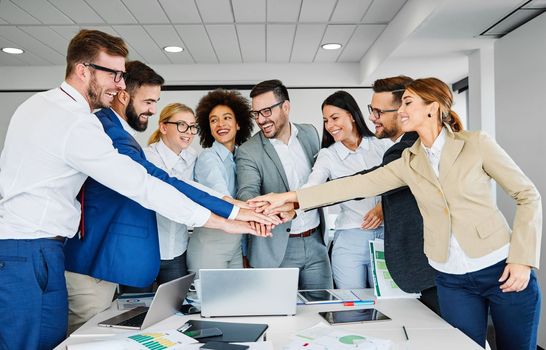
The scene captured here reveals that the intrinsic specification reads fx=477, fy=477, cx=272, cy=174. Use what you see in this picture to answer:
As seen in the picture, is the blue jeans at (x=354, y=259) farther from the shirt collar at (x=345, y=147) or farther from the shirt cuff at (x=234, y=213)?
the shirt cuff at (x=234, y=213)

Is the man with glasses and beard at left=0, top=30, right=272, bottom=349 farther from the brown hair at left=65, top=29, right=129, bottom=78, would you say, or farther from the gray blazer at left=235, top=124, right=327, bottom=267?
the gray blazer at left=235, top=124, right=327, bottom=267

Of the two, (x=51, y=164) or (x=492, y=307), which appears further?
(x=492, y=307)

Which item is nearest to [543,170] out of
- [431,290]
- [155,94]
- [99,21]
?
[431,290]

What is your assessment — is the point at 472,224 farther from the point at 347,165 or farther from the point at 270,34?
the point at 270,34

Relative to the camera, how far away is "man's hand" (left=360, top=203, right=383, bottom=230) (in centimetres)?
250

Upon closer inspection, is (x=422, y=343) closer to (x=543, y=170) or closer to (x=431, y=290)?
(x=431, y=290)

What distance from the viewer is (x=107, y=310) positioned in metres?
2.00

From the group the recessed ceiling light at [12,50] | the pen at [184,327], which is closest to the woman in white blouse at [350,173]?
the pen at [184,327]

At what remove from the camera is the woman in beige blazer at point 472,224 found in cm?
177

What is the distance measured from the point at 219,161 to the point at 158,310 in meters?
1.24

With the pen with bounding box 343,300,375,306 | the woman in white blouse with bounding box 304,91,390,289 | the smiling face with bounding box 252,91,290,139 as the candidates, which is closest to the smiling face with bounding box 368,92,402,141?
the woman in white blouse with bounding box 304,91,390,289

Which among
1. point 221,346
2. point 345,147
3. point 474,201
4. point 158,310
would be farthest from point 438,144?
point 158,310

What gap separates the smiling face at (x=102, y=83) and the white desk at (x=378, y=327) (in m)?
0.86

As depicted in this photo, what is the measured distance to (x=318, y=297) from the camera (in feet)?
6.89
